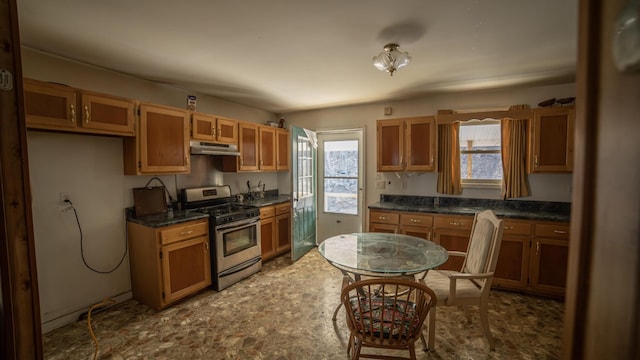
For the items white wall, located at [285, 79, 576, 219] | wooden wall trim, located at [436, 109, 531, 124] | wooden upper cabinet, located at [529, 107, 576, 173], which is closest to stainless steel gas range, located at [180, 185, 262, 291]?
white wall, located at [285, 79, 576, 219]

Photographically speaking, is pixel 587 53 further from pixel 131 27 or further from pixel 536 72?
pixel 536 72

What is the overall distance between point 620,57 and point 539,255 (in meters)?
3.38

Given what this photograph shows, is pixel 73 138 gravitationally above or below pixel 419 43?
below

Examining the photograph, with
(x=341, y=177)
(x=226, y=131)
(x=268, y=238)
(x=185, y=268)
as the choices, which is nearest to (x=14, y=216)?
(x=185, y=268)

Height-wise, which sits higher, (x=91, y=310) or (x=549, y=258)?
(x=549, y=258)

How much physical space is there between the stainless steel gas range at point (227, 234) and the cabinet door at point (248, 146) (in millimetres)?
497

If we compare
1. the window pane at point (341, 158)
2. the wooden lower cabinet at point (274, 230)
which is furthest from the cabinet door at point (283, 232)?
the window pane at point (341, 158)

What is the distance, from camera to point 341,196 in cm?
468

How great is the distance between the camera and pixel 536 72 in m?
2.86

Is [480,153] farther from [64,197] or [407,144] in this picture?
[64,197]

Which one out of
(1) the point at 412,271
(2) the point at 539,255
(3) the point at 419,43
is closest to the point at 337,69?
(3) the point at 419,43

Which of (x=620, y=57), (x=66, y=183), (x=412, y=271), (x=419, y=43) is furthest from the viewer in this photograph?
(x=66, y=183)

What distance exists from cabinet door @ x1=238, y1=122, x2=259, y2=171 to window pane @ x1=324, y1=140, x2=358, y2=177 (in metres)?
1.32

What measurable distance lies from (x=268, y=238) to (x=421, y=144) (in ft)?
8.54
